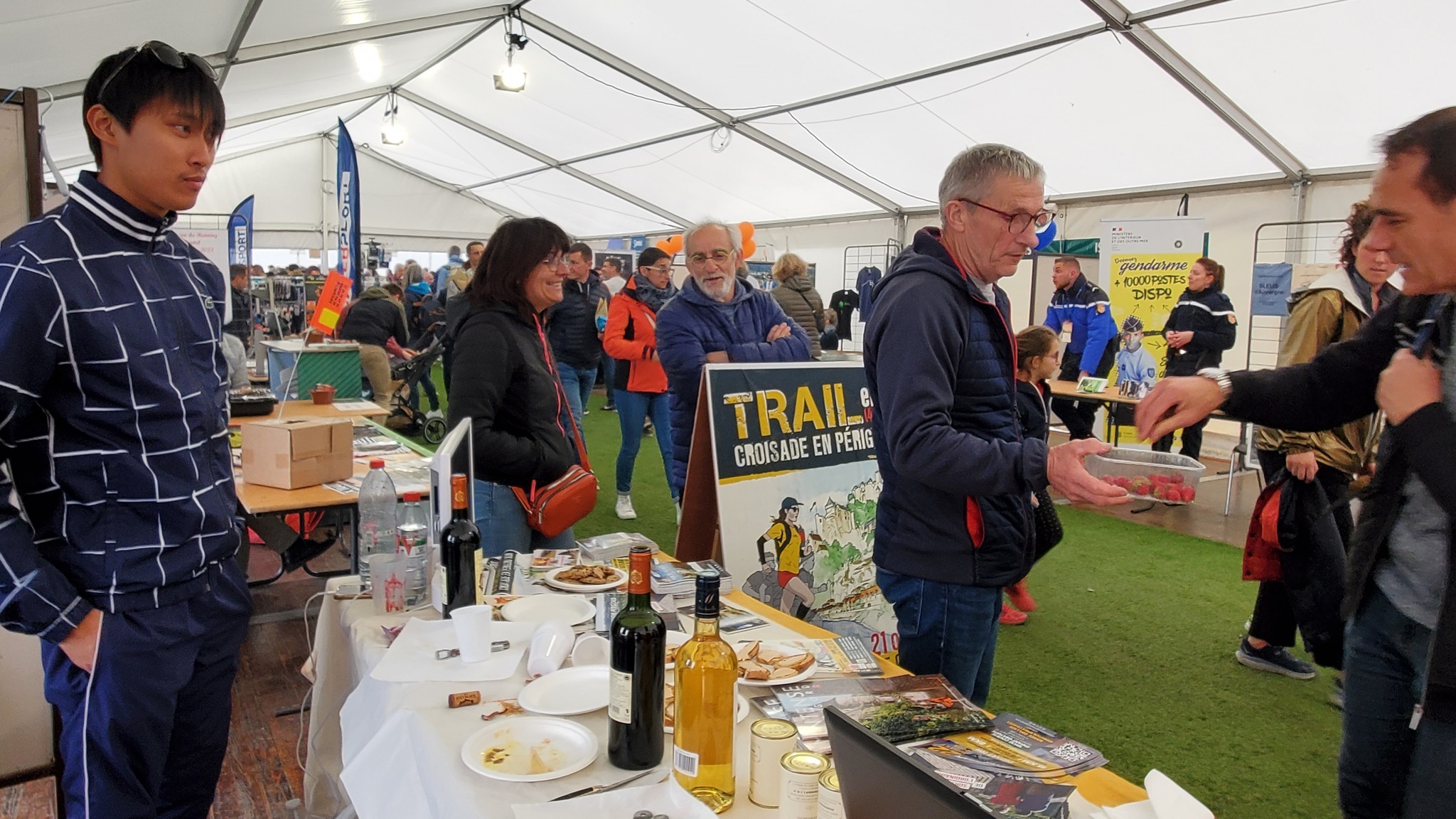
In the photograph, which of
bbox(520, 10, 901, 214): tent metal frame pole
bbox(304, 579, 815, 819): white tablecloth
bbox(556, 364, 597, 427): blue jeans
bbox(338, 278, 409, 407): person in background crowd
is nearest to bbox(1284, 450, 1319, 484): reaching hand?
bbox(304, 579, 815, 819): white tablecloth

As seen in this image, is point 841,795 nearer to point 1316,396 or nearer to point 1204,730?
point 1316,396

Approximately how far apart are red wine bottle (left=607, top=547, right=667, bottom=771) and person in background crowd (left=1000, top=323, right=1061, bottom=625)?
68.5 inches

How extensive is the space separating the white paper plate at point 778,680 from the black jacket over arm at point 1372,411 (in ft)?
3.13

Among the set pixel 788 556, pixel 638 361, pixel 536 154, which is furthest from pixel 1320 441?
pixel 536 154

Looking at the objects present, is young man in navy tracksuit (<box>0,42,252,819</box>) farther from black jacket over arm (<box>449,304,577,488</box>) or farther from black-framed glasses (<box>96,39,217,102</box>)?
black jacket over arm (<box>449,304,577,488</box>)

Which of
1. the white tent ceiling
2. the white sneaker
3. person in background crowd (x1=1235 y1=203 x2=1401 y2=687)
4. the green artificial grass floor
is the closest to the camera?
the green artificial grass floor

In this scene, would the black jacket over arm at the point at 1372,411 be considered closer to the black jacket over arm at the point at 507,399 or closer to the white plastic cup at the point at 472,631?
the white plastic cup at the point at 472,631

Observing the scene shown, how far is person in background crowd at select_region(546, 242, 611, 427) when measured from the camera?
595 centimetres

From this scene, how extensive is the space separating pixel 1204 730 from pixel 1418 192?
2372mm

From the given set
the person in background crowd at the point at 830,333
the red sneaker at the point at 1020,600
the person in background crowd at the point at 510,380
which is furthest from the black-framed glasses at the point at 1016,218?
the person in background crowd at the point at 830,333

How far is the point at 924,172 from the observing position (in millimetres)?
9500

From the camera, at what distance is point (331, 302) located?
4121mm

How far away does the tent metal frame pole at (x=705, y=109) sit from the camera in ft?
30.0

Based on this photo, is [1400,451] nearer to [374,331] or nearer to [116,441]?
[116,441]
